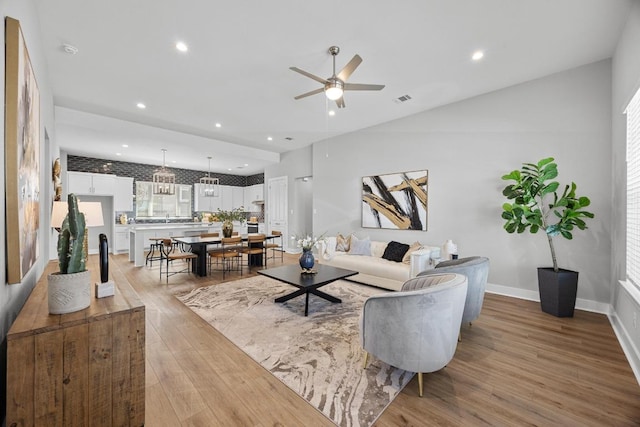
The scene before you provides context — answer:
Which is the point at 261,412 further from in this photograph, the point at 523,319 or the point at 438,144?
the point at 438,144

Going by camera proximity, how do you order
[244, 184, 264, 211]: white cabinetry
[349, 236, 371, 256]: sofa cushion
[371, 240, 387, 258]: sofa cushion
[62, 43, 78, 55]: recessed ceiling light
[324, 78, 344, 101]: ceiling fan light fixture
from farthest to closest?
[244, 184, 264, 211]: white cabinetry < [349, 236, 371, 256]: sofa cushion < [371, 240, 387, 258]: sofa cushion < [62, 43, 78, 55]: recessed ceiling light < [324, 78, 344, 101]: ceiling fan light fixture

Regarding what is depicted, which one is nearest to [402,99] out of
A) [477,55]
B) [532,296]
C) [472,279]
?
[477,55]

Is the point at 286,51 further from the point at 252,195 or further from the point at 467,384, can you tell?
the point at 252,195

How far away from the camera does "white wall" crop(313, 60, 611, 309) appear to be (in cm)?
352

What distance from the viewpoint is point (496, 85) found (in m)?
4.09

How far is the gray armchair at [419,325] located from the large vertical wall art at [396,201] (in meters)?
3.24

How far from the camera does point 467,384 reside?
207 cm

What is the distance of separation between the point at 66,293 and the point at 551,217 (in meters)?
5.27

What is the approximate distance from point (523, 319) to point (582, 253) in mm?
1325

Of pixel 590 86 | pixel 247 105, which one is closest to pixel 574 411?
pixel 590 86

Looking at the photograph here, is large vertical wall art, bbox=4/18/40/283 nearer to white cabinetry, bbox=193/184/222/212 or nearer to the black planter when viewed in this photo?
the black planter

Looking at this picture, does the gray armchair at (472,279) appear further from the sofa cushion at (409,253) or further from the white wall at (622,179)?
the sofa cushion at (409,253)

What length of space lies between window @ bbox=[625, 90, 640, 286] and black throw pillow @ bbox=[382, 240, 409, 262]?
267 cm

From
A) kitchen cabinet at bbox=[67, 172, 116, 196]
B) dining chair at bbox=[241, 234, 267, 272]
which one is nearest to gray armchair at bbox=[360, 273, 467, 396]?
dining chair at bbox=[241, 234, 267, 272]
